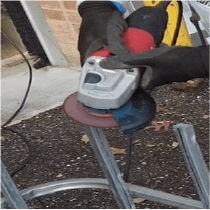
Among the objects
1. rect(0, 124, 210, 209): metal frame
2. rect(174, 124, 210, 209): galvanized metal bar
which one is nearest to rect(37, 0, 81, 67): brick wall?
rect(0, 124, 210, 209): metal frame

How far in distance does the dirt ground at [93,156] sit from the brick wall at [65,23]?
0.70 metres

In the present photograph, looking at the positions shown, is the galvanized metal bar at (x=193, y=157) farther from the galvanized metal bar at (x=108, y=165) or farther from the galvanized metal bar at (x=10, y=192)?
the galvanized metal bar at (x=10, y=192)

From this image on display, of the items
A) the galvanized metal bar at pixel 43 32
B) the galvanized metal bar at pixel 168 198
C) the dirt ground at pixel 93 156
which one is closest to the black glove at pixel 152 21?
the galvanized metal bar at pixel 168 198

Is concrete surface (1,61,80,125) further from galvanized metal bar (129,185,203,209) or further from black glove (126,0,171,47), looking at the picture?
black glove (126,0,171,47)

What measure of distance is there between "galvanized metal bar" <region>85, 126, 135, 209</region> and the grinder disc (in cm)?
39

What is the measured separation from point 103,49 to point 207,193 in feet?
1.76

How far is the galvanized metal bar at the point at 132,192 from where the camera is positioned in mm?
1945

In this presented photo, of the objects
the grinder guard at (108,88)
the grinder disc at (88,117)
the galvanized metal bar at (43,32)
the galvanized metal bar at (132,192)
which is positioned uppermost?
the grinder guard at (108,88)

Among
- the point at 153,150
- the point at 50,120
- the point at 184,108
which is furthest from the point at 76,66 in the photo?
the point at 153,150

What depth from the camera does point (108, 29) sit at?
147 centimetres

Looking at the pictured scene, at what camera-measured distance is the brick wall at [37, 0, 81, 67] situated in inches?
166

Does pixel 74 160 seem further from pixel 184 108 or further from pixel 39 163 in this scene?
pixel 184 108

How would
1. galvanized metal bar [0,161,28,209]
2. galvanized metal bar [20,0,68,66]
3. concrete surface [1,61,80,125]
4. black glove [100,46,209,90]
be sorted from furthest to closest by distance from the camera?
galvanized metal bar [20,0,68,66], concrete surface [1,61,80,125], galvanized metal bar [0,161,28,209], black glove [100,46,209,90]

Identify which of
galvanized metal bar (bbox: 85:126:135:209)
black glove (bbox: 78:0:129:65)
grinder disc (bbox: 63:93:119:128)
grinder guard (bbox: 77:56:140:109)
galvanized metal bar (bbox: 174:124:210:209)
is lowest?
galvanized metal bar (bbox: 85:126:135:209)
